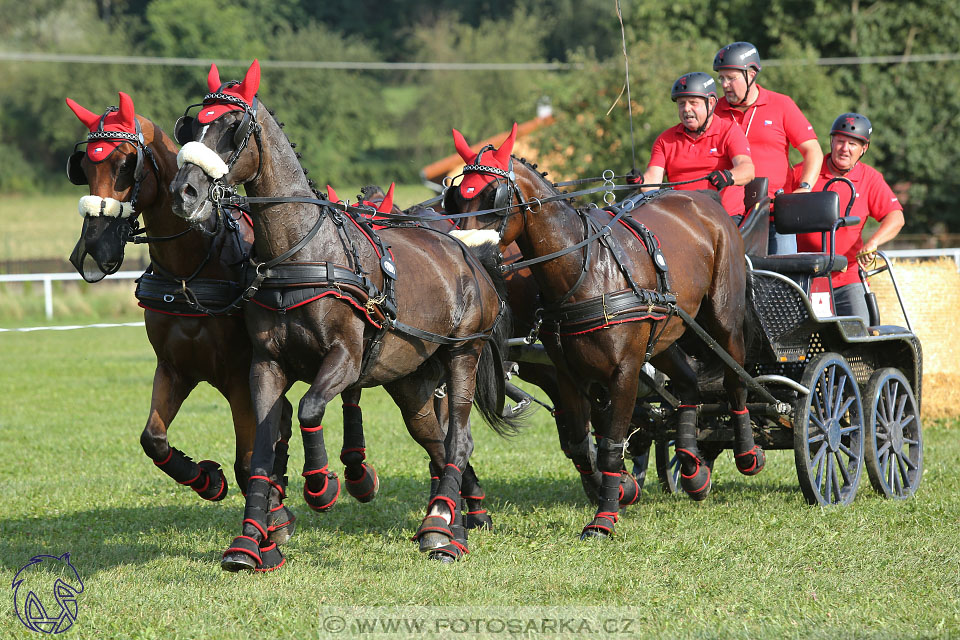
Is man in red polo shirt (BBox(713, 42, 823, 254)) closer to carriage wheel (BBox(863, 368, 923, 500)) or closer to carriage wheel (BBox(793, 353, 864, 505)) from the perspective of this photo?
carriage wheel (BBox(793, 353, 864, 505))

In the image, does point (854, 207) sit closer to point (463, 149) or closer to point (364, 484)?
point (463, 149)

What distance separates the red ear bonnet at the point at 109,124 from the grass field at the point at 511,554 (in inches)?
76.4

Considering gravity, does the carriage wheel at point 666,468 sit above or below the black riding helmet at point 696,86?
below

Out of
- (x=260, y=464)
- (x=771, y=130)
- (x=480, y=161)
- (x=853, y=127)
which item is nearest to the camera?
(x=260, y=464)

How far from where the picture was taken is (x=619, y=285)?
19.4 ft

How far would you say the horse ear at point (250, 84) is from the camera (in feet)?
15.2

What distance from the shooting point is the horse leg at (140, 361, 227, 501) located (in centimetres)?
532

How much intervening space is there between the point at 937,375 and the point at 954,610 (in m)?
6.67

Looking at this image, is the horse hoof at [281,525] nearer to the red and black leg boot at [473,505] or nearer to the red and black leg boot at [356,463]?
the red and black leg boot at [356,463]

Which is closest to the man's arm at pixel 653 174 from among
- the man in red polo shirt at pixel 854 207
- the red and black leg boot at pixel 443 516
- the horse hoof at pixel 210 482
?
the man in red polo shirt at pixel 854 207

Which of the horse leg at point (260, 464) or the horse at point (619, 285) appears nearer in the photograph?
the horse leg at point (260, 464)

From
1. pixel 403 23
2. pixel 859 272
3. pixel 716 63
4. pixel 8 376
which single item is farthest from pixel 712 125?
pixel 403 23

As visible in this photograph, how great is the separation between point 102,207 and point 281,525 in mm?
1770

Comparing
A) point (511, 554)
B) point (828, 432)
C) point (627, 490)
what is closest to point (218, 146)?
point (511, 554)
